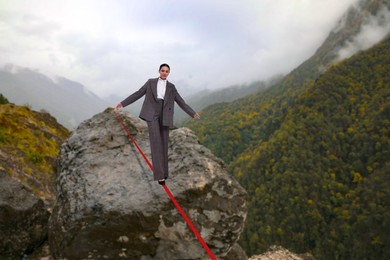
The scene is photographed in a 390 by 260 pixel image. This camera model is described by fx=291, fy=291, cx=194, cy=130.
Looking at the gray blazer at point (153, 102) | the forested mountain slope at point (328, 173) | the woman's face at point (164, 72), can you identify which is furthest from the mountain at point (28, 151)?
the forested mountain slope at point (328, 173)

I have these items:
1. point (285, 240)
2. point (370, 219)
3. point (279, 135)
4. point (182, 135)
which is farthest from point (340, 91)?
point (182, 135)

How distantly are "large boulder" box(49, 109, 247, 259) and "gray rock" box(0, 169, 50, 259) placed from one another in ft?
3.30

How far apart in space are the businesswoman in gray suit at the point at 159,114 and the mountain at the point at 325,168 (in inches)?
4736

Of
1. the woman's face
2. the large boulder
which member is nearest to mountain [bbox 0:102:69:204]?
the large boulder

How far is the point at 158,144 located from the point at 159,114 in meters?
0.69

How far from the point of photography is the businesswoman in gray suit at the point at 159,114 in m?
6.37

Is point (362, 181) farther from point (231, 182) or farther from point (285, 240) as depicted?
point (231, 182)

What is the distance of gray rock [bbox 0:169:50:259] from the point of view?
22.5 ft

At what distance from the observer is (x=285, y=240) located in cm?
12375

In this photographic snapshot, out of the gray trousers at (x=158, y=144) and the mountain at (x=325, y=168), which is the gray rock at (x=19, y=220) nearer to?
the gray trousers at (x=158, y=144)

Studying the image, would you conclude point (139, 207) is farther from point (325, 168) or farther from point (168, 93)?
point (325, 168)

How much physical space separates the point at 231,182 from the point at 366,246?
437 ft

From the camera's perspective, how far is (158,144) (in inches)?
251

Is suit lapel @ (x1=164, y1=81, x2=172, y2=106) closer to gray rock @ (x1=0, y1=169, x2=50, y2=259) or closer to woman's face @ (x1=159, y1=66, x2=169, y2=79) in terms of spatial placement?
woman's face @ (x1=159, y1=66, x2=169, y2=79)
